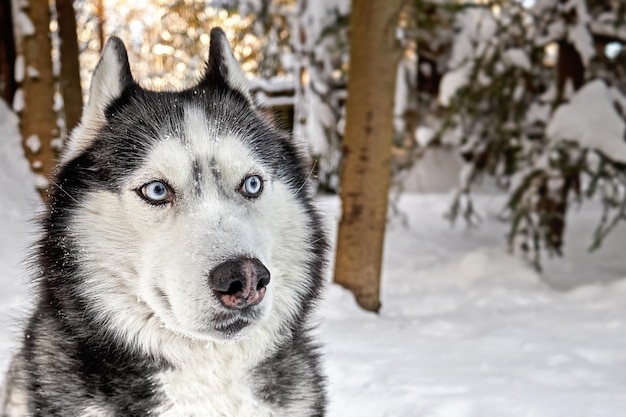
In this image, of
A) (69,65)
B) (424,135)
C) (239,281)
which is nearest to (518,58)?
(424,135)

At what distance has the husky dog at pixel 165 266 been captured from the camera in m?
1.90

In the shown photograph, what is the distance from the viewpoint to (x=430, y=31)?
8.98 meters

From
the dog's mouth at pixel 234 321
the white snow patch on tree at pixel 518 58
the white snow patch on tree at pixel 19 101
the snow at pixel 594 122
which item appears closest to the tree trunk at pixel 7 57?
the white snow patch on tree at pixel 19 101

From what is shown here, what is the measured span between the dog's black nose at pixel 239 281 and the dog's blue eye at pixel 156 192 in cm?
34

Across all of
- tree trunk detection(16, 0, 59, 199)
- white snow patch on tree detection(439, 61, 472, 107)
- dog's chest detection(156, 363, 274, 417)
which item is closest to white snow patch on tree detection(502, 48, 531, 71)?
white snow patch on tree detection(439, 61, 472, 107)

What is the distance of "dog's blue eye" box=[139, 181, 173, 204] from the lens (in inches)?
78.6

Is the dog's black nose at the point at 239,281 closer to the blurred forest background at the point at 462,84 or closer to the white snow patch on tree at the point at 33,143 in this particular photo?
the blurred forest background at the point at 462,84

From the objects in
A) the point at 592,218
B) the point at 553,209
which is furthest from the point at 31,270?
the point at 592,218

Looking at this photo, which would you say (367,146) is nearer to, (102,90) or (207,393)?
(102,90)

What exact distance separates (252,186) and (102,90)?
2.07ft

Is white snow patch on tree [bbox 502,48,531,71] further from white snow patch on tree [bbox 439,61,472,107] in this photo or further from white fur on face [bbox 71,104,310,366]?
white fur on face [bbox 71,104,310,366]

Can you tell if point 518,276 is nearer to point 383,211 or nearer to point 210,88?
point 383,211

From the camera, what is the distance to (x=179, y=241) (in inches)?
75.2

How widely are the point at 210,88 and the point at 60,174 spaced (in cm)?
61
